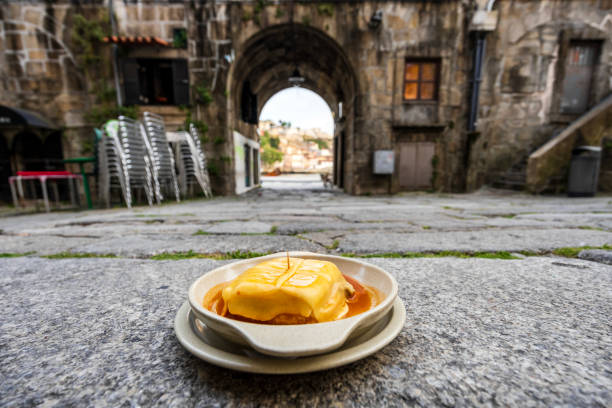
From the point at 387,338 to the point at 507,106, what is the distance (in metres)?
8.79

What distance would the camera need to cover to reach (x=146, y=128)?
5395 mm

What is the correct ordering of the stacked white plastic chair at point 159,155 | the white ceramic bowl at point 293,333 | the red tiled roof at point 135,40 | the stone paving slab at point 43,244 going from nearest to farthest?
the white ceramic bowl at point 293,333
the stone paving slab at point 43,244
the stacked white plastic chair at point 159,155
the red tiled roof at point 135,40

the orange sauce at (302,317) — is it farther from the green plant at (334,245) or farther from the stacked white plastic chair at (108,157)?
the stacked white plastic chair at (108,157)

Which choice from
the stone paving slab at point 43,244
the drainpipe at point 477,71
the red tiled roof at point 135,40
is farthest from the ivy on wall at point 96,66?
the drainpipe at point 477,71

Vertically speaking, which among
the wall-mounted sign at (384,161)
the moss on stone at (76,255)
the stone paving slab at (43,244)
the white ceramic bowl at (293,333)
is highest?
the wall-mounted sign at (384,161)

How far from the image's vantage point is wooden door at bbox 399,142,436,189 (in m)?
7.08

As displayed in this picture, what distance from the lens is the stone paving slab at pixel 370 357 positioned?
1.41 ft

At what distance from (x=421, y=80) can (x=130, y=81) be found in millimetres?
7052

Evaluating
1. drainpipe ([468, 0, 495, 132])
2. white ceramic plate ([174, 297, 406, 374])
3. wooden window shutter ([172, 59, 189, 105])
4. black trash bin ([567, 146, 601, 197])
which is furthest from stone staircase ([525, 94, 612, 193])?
wooden window shutter ([172, 59, 189, 105])

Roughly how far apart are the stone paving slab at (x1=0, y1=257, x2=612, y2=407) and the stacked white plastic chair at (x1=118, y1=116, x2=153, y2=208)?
408cm

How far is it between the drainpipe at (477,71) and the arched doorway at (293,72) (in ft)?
9.44

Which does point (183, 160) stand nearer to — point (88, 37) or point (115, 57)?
point (115, 57)

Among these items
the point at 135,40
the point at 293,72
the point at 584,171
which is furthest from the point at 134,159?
the point at 584,171

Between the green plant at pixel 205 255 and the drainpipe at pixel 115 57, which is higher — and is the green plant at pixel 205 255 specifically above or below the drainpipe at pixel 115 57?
below
